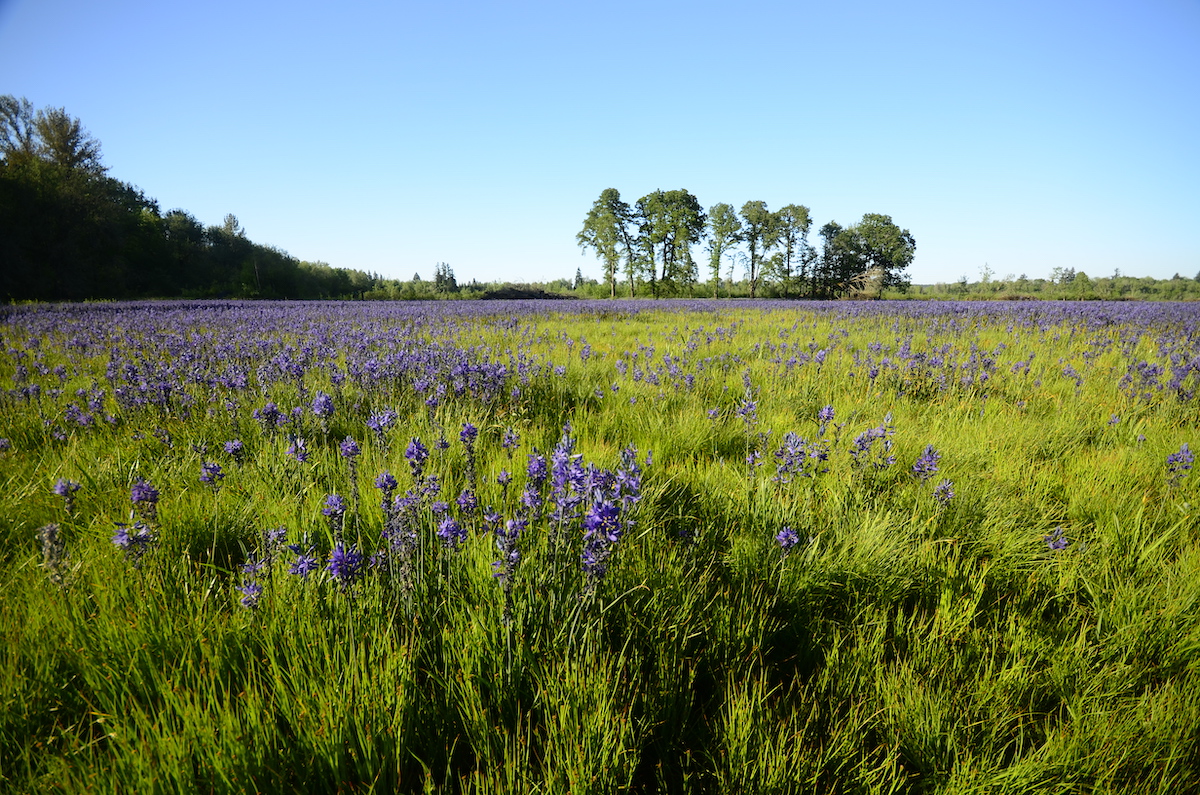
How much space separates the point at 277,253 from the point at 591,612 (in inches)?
2294

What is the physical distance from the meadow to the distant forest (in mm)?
35597

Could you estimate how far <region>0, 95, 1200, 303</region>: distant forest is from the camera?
90.0 ft

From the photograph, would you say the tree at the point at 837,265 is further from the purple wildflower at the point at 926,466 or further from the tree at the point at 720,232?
the purple wildflower at the point at 926,466

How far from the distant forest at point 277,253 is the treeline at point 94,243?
81mm

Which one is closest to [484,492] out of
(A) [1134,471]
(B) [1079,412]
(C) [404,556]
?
(C) [404,556]

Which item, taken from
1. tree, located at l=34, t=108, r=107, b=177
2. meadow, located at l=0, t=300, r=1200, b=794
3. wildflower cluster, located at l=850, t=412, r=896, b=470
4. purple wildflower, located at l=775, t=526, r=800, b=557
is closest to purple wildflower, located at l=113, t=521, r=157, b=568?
meadow, located at l=0, t=300, r=1200, b=794

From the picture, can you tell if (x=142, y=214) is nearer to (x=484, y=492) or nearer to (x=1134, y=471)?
(x=484, y=492)

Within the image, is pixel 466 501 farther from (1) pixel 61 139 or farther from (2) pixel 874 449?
(1) pixel 61 139

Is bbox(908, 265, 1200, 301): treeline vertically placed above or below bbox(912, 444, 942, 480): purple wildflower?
above

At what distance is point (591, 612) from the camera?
1561 mm

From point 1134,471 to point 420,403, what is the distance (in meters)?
5.18

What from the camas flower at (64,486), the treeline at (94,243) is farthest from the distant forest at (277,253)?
the camas flower at (64,486)

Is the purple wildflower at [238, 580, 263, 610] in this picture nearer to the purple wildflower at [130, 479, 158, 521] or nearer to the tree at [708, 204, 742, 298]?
the purple wildflower at [130, 479, 158, 521]

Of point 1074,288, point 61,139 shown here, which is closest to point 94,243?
point 61,139
